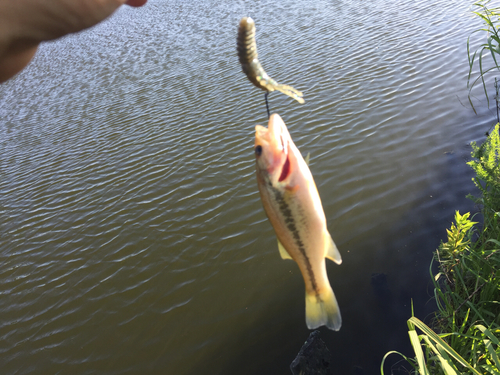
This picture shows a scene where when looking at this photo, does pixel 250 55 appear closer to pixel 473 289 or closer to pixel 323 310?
pixel 323 310

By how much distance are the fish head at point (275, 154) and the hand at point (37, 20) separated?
899 millimetres

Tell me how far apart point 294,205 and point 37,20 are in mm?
1379

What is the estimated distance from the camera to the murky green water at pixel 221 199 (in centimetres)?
513

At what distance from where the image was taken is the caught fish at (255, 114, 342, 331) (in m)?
1.77

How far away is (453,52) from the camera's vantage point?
10570mm

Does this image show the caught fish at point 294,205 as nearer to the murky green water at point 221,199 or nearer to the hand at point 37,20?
the hand at point 37,20

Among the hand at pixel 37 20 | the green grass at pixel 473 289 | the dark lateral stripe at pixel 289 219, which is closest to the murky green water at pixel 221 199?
the green grass at pixel 473 289

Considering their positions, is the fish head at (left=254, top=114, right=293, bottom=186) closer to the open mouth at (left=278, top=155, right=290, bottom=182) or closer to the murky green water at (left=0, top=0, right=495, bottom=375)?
the open mouth at (left=278, top=155, right=290, bottom=182)

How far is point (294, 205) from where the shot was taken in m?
1.82

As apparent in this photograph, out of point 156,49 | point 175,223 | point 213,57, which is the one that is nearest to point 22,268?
point 175,223

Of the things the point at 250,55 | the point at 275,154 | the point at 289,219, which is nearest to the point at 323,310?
the point at 289,219

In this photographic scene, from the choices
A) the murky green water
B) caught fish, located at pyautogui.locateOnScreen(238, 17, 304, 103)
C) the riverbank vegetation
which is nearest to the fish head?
caught fish, located at pyautogui.locateOnScreen(238, 17, 304, 103)

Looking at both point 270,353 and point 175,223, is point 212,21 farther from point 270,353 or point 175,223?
point 270,353

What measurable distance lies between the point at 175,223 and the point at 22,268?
331 centimetres
